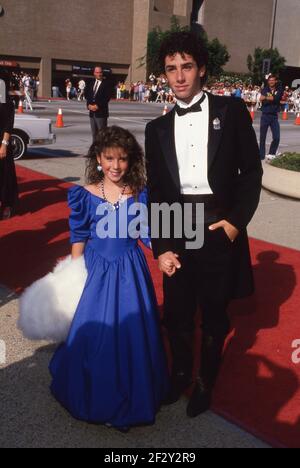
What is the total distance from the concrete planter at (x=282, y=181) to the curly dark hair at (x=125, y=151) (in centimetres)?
658

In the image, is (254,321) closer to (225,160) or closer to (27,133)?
(225,160)

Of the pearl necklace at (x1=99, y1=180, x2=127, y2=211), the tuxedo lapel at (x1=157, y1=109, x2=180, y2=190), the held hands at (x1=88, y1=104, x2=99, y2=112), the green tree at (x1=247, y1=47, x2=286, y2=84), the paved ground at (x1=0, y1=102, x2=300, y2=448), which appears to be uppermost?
the green tree at (x1=247, y1=47, x2=286, y2=84)

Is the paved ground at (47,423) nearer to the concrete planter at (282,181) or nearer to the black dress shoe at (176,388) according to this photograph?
the black dress shoe at (176,388)

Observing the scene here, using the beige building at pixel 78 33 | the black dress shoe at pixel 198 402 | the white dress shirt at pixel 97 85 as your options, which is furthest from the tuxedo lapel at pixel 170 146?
the beige building at pixel 78 33

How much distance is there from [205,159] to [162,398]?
1.41m

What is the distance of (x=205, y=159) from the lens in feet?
9.11

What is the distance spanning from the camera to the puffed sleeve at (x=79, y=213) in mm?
3086

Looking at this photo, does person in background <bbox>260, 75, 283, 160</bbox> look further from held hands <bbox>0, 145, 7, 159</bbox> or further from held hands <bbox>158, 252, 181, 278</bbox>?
held hands <bbox>158, 252, 181, 278</bbox>

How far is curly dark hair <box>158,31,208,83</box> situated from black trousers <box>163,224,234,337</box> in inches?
35.1

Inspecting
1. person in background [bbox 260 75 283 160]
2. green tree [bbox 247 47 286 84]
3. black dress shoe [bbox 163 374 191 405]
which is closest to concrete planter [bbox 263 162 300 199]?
person in background [bbox 260 75 283 160]

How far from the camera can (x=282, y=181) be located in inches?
373

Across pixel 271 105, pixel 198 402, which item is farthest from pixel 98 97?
pixel 198 402

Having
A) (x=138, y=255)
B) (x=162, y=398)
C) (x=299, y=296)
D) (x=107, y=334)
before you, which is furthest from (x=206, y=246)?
(x=299, y=296)

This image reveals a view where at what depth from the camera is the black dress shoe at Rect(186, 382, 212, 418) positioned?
3.12 m
